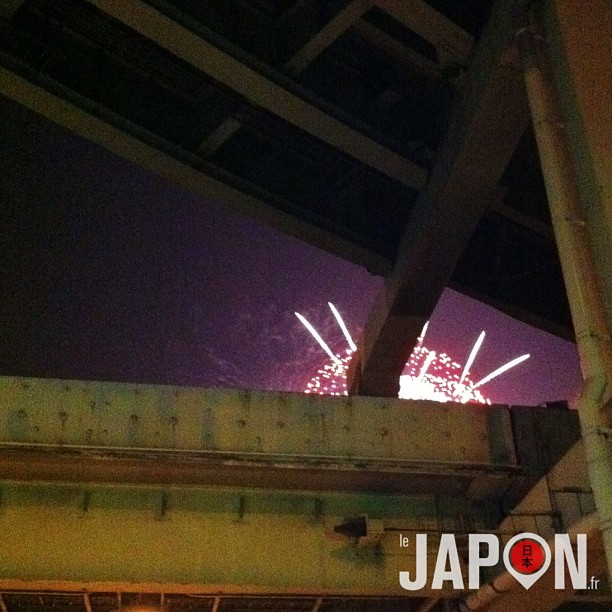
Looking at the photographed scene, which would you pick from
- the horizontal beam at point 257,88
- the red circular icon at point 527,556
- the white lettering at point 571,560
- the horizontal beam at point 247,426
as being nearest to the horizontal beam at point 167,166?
the horizontal beam at point 257,88

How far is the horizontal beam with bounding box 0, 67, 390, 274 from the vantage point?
11320 mm

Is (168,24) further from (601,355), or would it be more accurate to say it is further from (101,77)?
(601,355)

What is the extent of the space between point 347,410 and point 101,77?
247 inches

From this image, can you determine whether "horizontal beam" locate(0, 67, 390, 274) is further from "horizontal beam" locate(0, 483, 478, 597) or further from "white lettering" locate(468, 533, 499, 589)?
"white lettering" locate(468, 533, 499, 589)

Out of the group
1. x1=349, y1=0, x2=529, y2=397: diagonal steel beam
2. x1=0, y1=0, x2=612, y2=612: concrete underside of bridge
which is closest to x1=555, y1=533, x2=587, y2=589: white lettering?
x1=0, y1=0, x2=612, y2=612: concrete underside of bridge

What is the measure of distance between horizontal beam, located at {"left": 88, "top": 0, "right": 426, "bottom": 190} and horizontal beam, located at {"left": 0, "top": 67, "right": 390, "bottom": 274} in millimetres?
1856

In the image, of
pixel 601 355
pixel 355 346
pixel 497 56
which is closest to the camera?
pixel 601 355

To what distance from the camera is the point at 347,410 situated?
8727 millimetres

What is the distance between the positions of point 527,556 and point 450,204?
5.24 metres

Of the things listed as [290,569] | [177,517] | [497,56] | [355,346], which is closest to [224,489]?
[177,517]

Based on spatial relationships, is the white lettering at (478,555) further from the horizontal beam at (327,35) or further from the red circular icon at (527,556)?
the horizontal beam at (327,35)

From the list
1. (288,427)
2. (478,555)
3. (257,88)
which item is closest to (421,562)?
(478,555)

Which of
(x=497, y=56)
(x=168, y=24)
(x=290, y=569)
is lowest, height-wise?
(x=290, y=569)

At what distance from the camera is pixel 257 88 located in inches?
421
